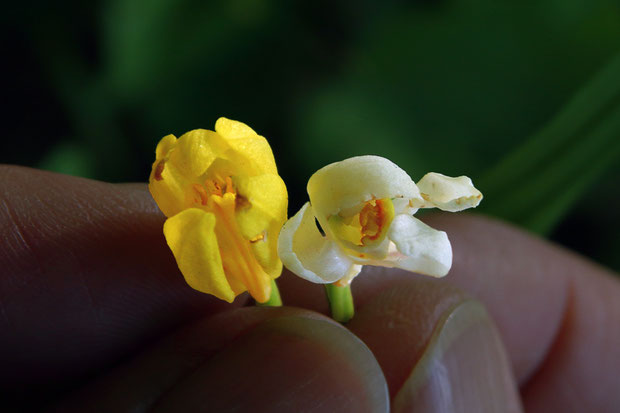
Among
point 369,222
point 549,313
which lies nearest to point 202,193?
point 369,222

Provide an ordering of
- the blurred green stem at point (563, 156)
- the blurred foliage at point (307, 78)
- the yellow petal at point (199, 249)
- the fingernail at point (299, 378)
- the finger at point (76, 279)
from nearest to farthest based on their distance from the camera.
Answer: the yellow petal at point (199, 249) < the fingernail at point (299, 378) < the finger at point (76, 279) < the blurred green stem at point (563, 156) < the blurred foliage at point (307, 78)

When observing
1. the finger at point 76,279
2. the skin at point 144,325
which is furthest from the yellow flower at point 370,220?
the finger at point 76,279

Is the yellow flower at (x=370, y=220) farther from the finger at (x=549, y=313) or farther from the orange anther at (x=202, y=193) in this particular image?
the finger at (x=549, y=313)

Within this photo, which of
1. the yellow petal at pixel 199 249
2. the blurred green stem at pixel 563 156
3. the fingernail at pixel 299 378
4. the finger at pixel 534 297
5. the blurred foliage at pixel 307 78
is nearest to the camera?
the yellow petal at pixel 199 249

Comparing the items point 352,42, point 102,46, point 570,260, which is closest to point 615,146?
point 570,260

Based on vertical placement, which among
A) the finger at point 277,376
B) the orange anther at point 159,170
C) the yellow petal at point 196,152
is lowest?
the finger at point 277,376

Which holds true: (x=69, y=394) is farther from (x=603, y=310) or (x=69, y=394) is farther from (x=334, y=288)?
(x=603, y=310)
